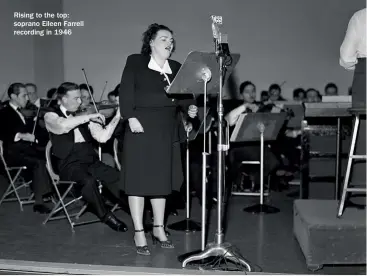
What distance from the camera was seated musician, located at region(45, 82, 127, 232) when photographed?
388cm

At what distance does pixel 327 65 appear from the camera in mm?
8031

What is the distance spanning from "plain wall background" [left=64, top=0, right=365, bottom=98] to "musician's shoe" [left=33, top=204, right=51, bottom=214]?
8.34ft

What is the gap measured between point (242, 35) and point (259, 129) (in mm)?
3494

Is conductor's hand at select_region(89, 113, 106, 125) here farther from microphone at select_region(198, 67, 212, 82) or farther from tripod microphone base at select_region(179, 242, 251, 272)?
tripod microphone base at select_region(179, 242, 251, 272)

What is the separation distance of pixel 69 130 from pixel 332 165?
6.92 feet

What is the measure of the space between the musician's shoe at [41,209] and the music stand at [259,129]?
1671 millimetres

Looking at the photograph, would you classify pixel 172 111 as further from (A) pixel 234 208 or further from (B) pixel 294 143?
(B) pixel 294 143

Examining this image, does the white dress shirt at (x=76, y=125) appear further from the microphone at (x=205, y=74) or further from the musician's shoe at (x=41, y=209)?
the microphone at (x=205, y=74)

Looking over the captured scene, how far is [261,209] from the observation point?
446 cm

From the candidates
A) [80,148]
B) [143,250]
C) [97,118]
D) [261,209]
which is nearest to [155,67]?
[97,118]

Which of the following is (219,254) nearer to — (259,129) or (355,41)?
(355,41)

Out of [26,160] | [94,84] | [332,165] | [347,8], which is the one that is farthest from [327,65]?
[26,160]

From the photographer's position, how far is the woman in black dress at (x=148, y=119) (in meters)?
3.13

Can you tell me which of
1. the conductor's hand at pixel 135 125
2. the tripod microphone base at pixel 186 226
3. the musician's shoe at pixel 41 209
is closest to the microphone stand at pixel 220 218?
the conductor's hand at pixel 135 125
